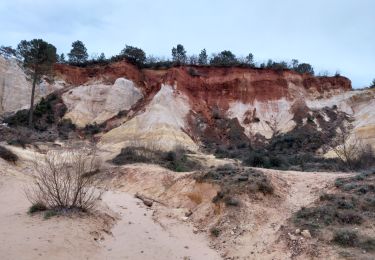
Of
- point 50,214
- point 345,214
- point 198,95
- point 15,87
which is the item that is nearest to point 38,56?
point 15,87

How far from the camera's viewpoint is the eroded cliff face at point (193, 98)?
4850 centimetres

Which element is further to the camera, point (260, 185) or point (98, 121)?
point (98, 121)

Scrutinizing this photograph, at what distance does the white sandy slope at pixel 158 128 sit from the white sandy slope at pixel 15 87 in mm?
17389

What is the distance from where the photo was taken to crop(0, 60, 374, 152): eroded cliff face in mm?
48500

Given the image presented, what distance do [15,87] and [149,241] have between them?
49.8 metres

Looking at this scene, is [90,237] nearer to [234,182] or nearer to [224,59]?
[234,182]

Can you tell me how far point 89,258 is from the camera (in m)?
10.5

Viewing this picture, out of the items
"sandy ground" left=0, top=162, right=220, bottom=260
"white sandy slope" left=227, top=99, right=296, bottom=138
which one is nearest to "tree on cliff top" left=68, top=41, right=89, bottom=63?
"white sandy slope" left=227, top=99, right=296, bottom=138

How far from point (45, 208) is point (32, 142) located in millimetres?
23956

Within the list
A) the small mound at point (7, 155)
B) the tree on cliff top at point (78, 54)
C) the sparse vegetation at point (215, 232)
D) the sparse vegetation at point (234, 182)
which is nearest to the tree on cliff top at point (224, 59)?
the tree on cliff top at point (78, 54)

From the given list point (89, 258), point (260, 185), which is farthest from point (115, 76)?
point (89, 258)

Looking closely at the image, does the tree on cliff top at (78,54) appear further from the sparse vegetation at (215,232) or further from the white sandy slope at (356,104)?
the sparse vegetation at (215,232)

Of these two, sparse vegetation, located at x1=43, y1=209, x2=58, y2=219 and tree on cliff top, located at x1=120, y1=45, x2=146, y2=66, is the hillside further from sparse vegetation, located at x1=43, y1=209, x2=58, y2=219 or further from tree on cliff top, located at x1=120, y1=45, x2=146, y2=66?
tree on cliff top, located at x1=120, y1=45, x2=146, y2=66

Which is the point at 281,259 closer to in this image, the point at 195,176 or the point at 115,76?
the point at 195,176
